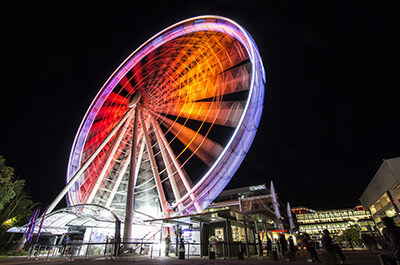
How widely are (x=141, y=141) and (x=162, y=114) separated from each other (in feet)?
12.3

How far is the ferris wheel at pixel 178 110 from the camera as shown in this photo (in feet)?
41.6

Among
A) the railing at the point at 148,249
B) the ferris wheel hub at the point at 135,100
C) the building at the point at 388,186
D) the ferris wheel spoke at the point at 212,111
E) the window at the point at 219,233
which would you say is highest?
the ferris wheel hub at the point at 135,100

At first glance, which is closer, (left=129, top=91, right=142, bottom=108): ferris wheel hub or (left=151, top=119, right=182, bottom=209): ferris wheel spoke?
(left=151, top=119, right=182, bottom=209): ferris wheel spoke

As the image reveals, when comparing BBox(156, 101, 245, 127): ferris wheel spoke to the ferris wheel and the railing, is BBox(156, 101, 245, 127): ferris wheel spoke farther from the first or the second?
the railing

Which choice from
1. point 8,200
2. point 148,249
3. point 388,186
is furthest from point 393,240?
point 388,186

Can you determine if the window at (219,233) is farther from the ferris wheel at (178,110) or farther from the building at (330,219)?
the building at (330,219)

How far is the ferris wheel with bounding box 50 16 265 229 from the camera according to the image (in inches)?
499

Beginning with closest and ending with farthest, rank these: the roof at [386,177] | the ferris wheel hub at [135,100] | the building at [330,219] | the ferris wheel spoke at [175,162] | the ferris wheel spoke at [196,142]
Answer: the ferris wheel spoke at [196,142]
the ferris wheel spoke at [175,162]
the ferris wheel hub at [135,100]
the roof at [386,177]
the building at [330,219]

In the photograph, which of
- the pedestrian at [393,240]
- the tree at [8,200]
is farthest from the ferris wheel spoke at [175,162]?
the tree at [8,200]

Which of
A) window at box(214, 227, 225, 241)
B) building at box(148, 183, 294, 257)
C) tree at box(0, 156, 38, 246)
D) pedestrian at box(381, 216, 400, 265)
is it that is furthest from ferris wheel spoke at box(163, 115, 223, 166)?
Answer: tree at box(0, 156, 38, 246)

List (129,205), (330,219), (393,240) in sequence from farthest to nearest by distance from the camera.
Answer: (330,219) → (129,205) → (393,240)

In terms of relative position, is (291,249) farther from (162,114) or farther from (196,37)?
(196,37)

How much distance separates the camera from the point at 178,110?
59.9 ft

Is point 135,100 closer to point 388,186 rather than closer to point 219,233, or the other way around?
point 219,233
